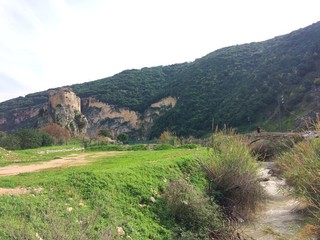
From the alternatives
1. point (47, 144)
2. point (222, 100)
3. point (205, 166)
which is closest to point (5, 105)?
point (222, 100)

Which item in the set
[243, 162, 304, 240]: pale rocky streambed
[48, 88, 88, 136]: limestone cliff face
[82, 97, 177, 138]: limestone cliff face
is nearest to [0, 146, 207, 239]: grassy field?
[243, 162, 304, 240]: pale rocky streambed

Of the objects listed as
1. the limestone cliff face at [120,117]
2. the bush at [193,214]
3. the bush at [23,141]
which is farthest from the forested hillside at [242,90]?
the bush at [193,214]

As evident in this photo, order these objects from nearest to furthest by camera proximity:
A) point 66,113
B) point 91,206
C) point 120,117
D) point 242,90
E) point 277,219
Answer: point 91,206
point 277,219
point 66,113
point 242,90
point 120,117

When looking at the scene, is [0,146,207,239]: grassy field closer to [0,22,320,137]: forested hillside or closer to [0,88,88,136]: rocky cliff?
[0,22,320,137]: forested hillside

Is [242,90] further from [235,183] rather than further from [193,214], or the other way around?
[193,214]

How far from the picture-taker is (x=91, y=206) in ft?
25.0

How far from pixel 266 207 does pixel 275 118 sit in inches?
1624

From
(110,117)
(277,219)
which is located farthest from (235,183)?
(110,117)

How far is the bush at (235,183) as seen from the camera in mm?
11539

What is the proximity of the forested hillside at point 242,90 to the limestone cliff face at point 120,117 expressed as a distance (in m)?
1.71

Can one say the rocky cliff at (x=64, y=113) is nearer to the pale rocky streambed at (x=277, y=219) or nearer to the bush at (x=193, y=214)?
the pale rocky streambed at (x=277, y=219)

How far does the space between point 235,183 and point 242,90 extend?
52649 millimetres

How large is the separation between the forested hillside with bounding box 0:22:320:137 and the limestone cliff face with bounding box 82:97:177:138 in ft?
5.61

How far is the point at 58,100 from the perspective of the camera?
187 ft
